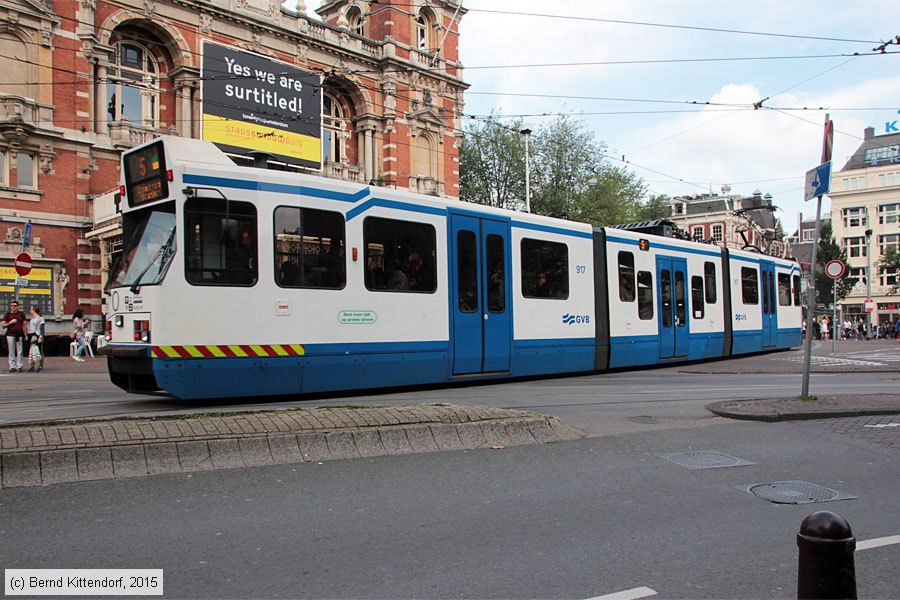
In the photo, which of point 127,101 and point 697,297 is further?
point 127,101

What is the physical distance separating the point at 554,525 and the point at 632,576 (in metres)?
0.92

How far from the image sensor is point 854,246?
275ft

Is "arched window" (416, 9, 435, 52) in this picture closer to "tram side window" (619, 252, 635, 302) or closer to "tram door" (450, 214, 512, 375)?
"tram side window" (619, 252, 635, 302)

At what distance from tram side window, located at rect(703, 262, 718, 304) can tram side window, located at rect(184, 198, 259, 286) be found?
1346 cm

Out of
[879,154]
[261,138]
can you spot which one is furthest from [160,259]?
[879,154]

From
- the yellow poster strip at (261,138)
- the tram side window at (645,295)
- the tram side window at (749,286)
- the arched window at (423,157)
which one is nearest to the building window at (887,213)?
the arched window at (423,157)

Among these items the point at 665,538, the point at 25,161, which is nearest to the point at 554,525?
the point at 665,538

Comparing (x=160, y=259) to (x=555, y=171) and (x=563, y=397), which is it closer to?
(x=563, y=397)

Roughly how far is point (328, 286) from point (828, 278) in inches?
2618

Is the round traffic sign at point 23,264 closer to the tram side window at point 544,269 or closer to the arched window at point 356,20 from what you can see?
the tram side window at point 544,269

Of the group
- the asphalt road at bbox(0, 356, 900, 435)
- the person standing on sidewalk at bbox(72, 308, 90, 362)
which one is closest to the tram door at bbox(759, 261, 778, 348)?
the asphalt road at bbox(0, 356, 900, 435)

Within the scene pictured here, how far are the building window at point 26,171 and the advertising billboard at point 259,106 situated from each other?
6.51 meters

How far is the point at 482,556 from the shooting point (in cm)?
395

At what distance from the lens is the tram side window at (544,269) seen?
13109 millimetres
